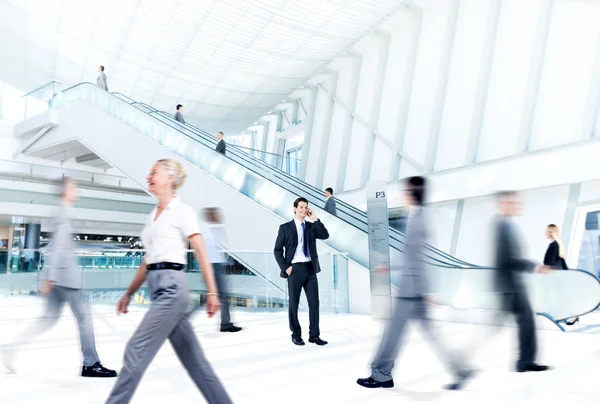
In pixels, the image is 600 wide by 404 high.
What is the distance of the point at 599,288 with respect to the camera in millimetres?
6207

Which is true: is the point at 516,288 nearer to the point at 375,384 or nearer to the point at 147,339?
the point at 375,384

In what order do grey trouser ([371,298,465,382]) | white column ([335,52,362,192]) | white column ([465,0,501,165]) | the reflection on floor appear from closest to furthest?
the reflection on floor, grey trouser ([371,298,465,382]), white column ([465,0,501,165]), white column ([335,52,362,192])

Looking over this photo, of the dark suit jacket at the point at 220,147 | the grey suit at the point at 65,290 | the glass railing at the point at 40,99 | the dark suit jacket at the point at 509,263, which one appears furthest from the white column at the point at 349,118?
the grey suit at the point at 65,290

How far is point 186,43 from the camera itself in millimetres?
22531

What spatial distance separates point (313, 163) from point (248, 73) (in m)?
5.90

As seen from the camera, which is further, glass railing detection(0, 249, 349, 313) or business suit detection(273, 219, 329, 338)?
glass railing detection(0, 249, 349, 313)

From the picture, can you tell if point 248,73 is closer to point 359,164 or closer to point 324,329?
point 359,164

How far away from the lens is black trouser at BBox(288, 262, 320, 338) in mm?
5895

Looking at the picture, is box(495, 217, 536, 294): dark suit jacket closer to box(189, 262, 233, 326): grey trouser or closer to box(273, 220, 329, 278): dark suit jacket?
box(273, 220, 329, 278): dark suit jacket

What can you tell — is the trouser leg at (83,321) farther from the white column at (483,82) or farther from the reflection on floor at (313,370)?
the white column at (483,82)

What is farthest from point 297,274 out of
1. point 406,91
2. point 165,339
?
point 406,91

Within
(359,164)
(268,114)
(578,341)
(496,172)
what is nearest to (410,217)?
(578,341)

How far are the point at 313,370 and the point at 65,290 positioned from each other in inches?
89.2

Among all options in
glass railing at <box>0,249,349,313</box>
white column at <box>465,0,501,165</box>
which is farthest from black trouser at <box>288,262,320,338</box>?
white column at <box>465,0,501,165</box>
